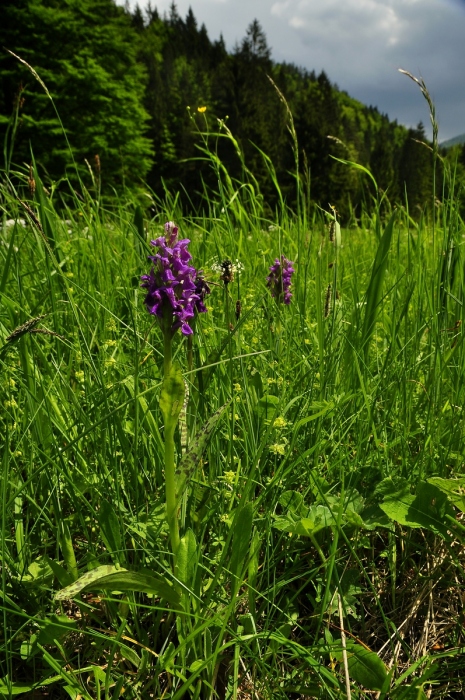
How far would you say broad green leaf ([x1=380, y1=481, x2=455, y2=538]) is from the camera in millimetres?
1186

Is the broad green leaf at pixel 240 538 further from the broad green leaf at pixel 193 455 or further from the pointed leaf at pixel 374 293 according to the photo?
the pointed leaf at pixel 374 293

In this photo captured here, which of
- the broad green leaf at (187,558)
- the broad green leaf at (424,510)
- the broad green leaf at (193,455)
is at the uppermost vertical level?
the broad green leaf at (193,455)

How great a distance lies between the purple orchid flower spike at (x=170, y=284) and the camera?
1111mm

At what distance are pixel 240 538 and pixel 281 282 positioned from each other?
3.91ft

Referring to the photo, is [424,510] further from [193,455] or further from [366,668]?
[193,455]

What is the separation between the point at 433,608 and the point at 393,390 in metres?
0.58

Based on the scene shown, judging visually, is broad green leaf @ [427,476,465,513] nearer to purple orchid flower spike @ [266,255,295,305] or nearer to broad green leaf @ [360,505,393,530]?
broad green leaf @ [360,505,393,530]

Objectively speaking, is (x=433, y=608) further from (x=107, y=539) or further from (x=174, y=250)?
(x=174, y=250)

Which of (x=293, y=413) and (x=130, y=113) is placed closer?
(x=293, y=413)

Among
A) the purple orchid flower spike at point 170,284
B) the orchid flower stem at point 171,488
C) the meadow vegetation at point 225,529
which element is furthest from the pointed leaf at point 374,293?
the orchid flower stem at point 171,488

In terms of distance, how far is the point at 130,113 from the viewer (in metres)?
28.5

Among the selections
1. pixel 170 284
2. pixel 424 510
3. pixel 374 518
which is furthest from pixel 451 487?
pixel 170 284

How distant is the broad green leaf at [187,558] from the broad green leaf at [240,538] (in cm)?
7

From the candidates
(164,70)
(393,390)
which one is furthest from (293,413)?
(164,70)
